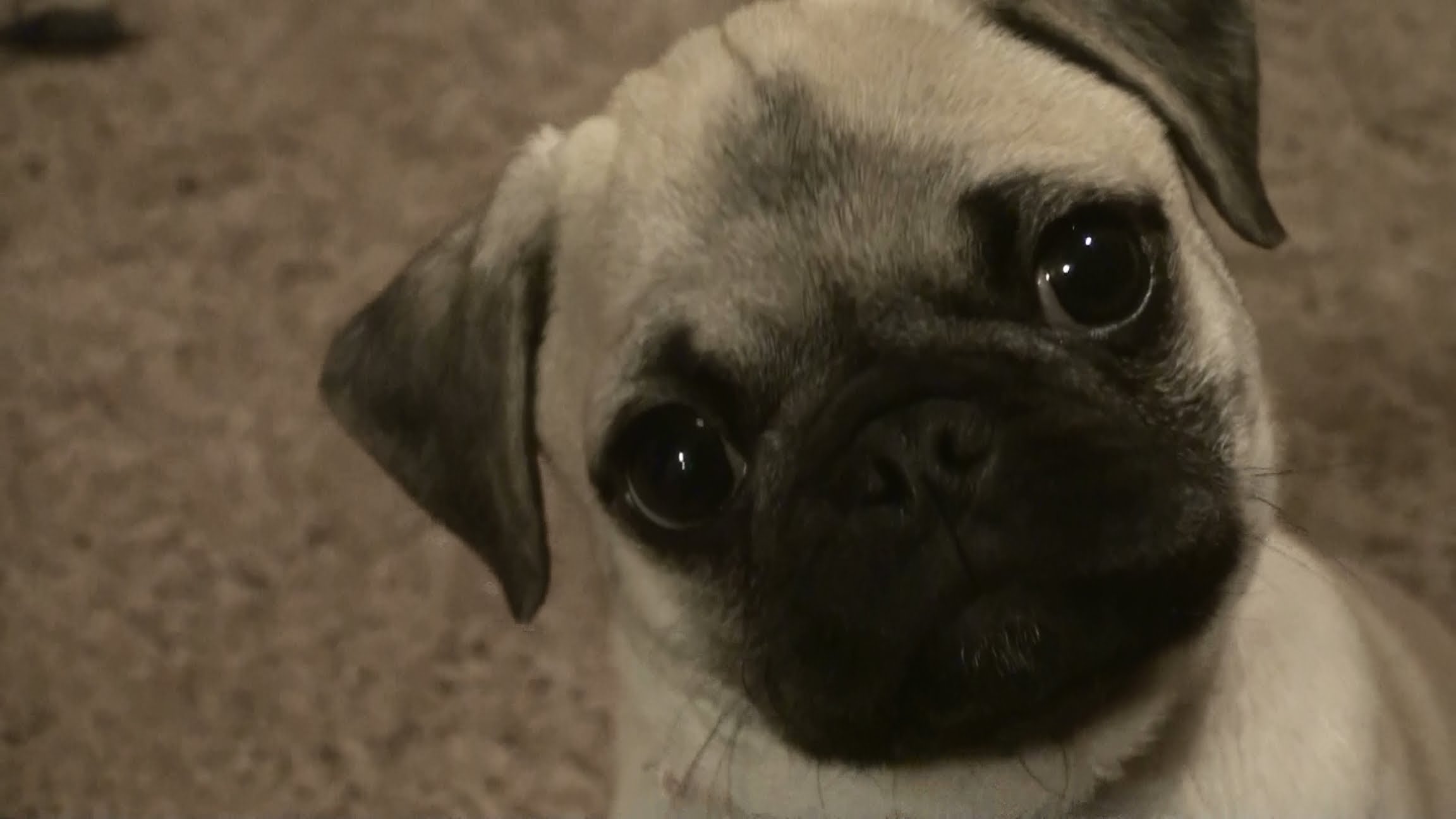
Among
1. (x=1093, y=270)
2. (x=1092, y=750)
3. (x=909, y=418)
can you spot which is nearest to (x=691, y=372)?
(x=909, y=418)

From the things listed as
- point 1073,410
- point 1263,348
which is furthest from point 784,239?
point 1263,348

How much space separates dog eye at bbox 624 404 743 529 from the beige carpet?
36.1 inches

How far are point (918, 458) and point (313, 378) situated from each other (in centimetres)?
156

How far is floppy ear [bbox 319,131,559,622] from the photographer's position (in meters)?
1.30

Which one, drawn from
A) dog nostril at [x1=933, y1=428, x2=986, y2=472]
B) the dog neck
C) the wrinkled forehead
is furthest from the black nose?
the dog neck

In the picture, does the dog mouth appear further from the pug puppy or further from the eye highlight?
the eye highlight

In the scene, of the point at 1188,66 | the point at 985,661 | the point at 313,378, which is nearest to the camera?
the point at 985,661

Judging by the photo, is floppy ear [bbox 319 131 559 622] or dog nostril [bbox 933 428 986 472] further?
floppy ear [bbox 319 131 559 622]

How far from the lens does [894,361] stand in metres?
1.06

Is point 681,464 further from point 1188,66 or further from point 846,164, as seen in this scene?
point 1188,66

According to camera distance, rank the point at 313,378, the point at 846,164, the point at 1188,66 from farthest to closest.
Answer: the point at 313,378, the point at 1188,66, the point at 846,164

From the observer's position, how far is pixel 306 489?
7.28ft

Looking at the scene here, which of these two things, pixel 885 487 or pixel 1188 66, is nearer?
pixel 885 487

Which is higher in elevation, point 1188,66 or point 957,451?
point 1188,66
